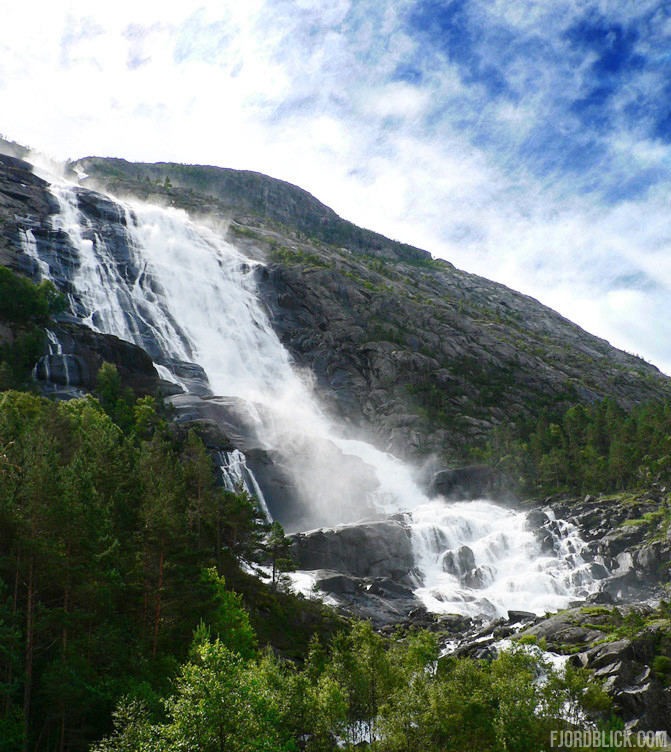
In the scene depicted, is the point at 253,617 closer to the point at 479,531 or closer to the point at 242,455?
the point at 242,455

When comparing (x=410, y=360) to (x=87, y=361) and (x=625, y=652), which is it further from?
(x=625, y=652)

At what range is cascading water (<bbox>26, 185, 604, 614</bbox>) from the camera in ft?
216

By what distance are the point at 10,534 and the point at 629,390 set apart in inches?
5864

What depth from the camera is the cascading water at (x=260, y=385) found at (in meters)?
65.7

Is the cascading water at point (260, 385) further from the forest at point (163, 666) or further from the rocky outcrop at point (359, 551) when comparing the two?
the forest at point (163, 666)

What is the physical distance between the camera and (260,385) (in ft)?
346

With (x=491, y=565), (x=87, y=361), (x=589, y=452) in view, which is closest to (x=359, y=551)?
(x=491, y=565)

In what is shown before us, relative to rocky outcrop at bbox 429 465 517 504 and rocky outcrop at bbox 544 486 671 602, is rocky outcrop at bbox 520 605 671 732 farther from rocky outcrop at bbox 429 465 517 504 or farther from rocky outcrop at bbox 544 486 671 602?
rocky outcrop at bbox 429 465 517 504

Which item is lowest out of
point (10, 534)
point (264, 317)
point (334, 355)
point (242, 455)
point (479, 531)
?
point (10, 534)

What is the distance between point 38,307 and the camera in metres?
80.2

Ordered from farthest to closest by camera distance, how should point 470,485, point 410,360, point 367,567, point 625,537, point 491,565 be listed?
point 410,360 < point 470,485 < point 625,537 < point 491,565 < point 367,567

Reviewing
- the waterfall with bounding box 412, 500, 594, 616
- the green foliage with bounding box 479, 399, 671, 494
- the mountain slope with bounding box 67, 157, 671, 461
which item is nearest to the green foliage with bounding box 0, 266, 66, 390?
the mountain slope with bounding box 67, 157, 671, 461

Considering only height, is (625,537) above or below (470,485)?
below

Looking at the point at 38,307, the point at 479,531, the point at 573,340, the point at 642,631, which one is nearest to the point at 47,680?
the point at 642,631
